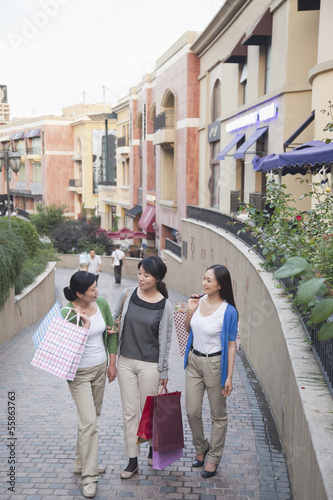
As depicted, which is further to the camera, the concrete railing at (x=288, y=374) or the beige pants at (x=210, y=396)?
the beige pants at (x=210, y=396)

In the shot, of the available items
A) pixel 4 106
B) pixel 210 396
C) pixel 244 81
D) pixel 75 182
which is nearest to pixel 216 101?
pixel 244 81

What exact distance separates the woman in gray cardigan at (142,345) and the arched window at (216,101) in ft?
62.8

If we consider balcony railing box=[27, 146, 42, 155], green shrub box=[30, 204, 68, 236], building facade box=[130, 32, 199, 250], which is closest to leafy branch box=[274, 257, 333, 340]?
building facade box=[130, 32, 199, 250]

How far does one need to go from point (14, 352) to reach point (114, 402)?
12.7ft

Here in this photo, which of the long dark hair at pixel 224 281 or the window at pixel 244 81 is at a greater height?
the window at pixel 244 81

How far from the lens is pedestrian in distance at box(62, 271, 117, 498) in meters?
4.87

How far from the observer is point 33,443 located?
593cm

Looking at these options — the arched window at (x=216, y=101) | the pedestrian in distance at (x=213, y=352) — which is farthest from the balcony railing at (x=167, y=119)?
the pedestrian in distance at (x=213, y=352)

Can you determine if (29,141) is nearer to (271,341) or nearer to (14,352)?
(14,352)

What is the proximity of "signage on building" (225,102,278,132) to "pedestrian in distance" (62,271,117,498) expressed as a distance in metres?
10.8

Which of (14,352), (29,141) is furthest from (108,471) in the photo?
(29,141)

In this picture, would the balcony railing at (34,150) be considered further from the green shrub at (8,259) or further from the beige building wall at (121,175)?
the green shrub at (8,259)

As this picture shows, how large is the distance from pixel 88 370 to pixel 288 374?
175 centimetres

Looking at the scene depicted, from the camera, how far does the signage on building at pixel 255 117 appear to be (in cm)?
1474
